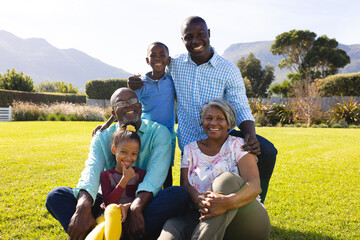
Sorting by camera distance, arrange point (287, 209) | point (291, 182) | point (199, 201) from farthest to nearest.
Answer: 1. point (291, 182)
2. point (287, 209)
3. point (199, 201)

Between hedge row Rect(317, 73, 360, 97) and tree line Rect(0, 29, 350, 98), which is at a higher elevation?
tree line Rect(0, 29, 350, 98)

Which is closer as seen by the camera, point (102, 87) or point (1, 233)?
point (1, 233)

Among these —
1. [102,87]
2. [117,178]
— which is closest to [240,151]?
[117,178]

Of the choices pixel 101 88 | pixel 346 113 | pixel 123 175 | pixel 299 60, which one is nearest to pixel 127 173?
pixel 123 175

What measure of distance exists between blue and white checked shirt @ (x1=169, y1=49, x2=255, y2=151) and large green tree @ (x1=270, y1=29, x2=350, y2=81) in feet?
106

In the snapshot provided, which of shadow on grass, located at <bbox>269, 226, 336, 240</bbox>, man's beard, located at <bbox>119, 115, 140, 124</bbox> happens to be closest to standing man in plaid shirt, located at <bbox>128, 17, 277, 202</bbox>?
shadow on grass, located at <bbox>269, 226, 336, 240</bbox>

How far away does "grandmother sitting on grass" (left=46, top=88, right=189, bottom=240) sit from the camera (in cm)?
250

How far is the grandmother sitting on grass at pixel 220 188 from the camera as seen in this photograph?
7.45 ft

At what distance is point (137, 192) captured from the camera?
106 inches

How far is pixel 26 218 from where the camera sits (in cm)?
350

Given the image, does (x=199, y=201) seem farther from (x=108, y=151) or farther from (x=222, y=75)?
(x=222, y=75)

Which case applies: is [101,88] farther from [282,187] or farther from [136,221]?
[136,221]

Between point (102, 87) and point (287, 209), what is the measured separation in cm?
2461

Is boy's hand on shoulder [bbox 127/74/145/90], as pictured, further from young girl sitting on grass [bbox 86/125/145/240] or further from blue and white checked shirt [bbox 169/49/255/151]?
young girl sitting on grass [bbox 86/125/145/240]
